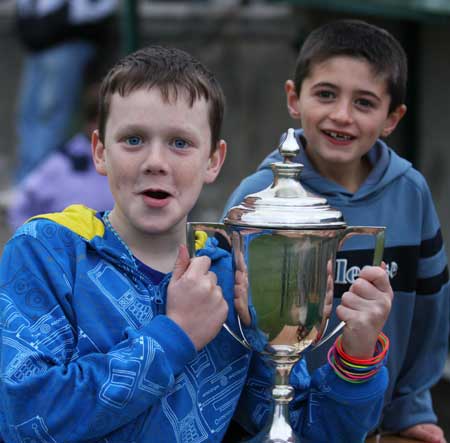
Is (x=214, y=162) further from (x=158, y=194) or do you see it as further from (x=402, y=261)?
(x=402, y=261)

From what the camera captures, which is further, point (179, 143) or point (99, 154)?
point (99, 154)

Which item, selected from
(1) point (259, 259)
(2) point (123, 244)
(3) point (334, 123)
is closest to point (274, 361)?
(1) point (259, 259)

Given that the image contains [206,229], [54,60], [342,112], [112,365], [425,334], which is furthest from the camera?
[54,60]

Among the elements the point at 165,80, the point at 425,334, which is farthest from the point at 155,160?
the point at 425,334

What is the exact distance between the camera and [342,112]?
2.59 meters

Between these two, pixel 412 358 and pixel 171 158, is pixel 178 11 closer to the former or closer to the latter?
pixel 412 358

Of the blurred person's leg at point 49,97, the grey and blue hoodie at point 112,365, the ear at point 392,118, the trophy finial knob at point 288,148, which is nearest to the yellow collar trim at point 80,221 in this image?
the grey and blue hoodie at point 112,365

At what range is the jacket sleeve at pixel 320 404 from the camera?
2010 millimetres

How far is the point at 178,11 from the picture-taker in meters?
7.44

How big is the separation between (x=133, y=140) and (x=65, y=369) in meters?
0.45

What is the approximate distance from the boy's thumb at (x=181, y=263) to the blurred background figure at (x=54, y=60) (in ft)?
17.7

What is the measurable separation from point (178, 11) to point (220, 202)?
57.3 inches

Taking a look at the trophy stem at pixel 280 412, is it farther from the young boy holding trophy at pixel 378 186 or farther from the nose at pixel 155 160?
the young boy holding trophy at pixel 378 186

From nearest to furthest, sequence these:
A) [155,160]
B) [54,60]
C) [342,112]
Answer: [155,160] → [342,112] → [54,60]
